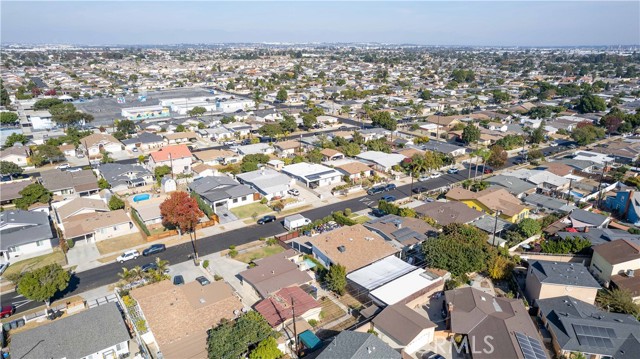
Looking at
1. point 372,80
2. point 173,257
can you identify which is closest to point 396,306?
point 173,257

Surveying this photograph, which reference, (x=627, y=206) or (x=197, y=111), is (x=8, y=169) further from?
(x=627, y=206)

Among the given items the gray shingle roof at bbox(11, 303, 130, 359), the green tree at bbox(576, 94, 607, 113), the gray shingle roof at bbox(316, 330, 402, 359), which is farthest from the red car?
the green tree at bbox(576, 94, 607, 113)

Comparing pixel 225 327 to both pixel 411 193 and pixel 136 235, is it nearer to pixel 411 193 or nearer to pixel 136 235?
pixel 136 235

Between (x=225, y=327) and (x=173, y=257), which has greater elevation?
(x=225, y=327)

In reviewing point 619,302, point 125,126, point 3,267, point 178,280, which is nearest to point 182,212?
point 178,280

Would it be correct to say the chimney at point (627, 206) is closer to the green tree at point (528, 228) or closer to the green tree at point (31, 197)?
the green tree at point (528, 228)

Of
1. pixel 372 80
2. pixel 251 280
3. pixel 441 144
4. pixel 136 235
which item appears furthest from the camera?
pixel 372 80

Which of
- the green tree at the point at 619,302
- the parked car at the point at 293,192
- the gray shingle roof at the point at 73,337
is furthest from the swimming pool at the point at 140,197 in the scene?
the green tree at the point at 619,302
